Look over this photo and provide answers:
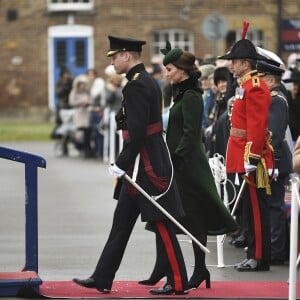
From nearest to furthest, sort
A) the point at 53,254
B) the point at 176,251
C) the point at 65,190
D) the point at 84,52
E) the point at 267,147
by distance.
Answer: the point at 176,251 → the point at 267,147 → the point at 53,254 → the point at 65,190 → the point at 84,52

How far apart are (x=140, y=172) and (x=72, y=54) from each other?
36.1m

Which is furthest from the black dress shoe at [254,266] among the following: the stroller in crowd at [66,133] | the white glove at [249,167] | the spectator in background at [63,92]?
the spectator in background at [63,92]

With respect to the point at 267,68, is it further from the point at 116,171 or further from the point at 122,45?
the point at 116,171

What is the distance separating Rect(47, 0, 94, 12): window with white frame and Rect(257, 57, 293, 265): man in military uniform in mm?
34199

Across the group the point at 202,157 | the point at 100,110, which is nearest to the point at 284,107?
the point at 202,157

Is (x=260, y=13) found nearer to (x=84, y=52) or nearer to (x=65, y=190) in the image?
(x=84, y=52)

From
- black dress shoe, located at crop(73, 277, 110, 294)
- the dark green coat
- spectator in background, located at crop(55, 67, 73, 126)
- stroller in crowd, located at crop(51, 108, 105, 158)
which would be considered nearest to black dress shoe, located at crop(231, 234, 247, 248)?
the dark green coat

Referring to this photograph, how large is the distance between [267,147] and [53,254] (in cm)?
250

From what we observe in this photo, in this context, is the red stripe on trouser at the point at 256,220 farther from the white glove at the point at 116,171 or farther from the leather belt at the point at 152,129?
the white glove at the point at 116,171

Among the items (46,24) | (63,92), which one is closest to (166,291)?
(63,92)

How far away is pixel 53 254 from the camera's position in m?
12.6

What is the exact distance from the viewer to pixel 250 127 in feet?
36.4

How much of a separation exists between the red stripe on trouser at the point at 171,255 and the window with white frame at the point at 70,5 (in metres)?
36.4

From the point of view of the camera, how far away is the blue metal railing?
9812 millimetres
